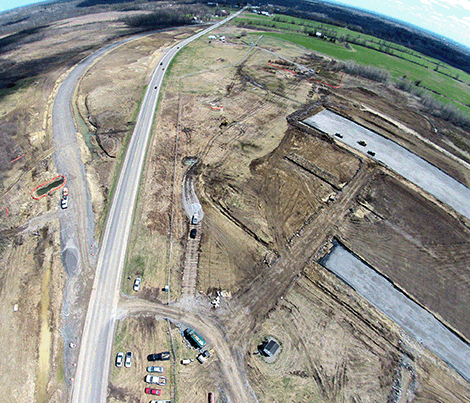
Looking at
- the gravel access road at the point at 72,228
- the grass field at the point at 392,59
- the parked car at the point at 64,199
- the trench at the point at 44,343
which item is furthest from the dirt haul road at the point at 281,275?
the grass field at the point at 392,59

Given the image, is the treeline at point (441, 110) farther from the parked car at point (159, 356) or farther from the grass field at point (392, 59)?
the parked car at point (159, 356)

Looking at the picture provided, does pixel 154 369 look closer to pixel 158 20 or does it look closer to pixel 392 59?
pixel 158 20

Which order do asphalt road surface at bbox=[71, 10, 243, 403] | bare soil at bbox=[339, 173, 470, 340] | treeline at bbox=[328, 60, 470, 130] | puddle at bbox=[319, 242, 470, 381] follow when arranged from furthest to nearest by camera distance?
treeline at bbox=[328, 60, 470, 130] < bare soil at bbox=[339, 173, 470, 340] < puddle at bbox=[319, 242, 470, 381] < asphalt road surface at bbox=[71, 10, 243, 403]

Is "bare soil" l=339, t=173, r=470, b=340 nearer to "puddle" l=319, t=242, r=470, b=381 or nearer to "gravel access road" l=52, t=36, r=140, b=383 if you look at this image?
"puddle" l=319, t=242, r=470, b=381

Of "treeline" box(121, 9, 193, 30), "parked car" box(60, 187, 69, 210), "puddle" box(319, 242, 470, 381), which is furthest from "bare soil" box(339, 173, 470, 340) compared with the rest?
"treeline" box(121, 9, 193, 30)

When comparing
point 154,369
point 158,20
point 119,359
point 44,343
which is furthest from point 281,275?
point 158,20

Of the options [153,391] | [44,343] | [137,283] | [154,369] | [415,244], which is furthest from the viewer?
[415,244]
